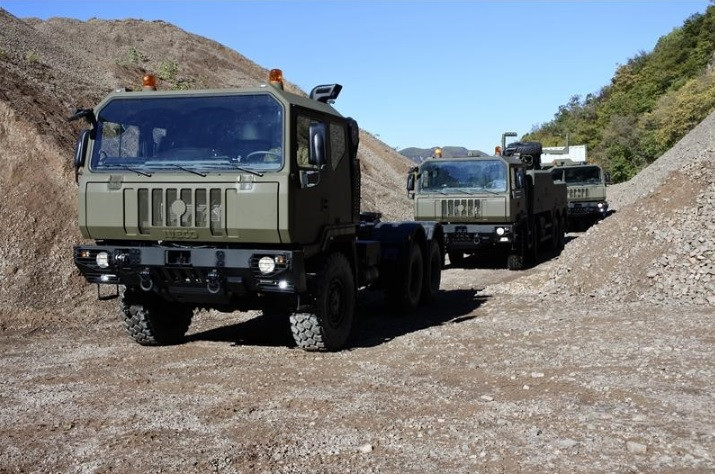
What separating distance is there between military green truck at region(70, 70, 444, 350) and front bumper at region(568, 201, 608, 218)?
18.3m

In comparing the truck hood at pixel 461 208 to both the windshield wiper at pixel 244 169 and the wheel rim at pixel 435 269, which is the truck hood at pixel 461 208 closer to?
the wheel rim at pixel 435 269

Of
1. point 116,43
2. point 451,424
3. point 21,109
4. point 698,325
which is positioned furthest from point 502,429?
point 116,43

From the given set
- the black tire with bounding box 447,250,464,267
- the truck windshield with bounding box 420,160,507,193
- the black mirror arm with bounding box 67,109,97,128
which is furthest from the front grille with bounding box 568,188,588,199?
the black mirror arm with bounding box 67,109,97,128

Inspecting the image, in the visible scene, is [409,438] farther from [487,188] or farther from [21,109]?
[21,109]

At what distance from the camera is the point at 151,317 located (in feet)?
26.2

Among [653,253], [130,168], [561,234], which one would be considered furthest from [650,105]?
[130,168]

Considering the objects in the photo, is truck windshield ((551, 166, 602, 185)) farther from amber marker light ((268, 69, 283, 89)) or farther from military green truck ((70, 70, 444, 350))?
amber marker light ((268, 69, 283, 89))

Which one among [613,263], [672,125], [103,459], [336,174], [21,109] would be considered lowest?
[103,459]

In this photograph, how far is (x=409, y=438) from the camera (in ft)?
16.2

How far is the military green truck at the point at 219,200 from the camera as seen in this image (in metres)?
6.68

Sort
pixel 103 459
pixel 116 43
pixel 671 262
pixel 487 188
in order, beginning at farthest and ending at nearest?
pixel 116 43 < pixel 487 188 < pixel 671 262 < pixel 103 459

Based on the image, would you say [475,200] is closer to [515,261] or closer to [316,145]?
[515,261]

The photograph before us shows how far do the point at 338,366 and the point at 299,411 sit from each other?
1.53 metres

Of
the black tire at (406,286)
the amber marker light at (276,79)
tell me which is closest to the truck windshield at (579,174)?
the black tire at (406,286)
